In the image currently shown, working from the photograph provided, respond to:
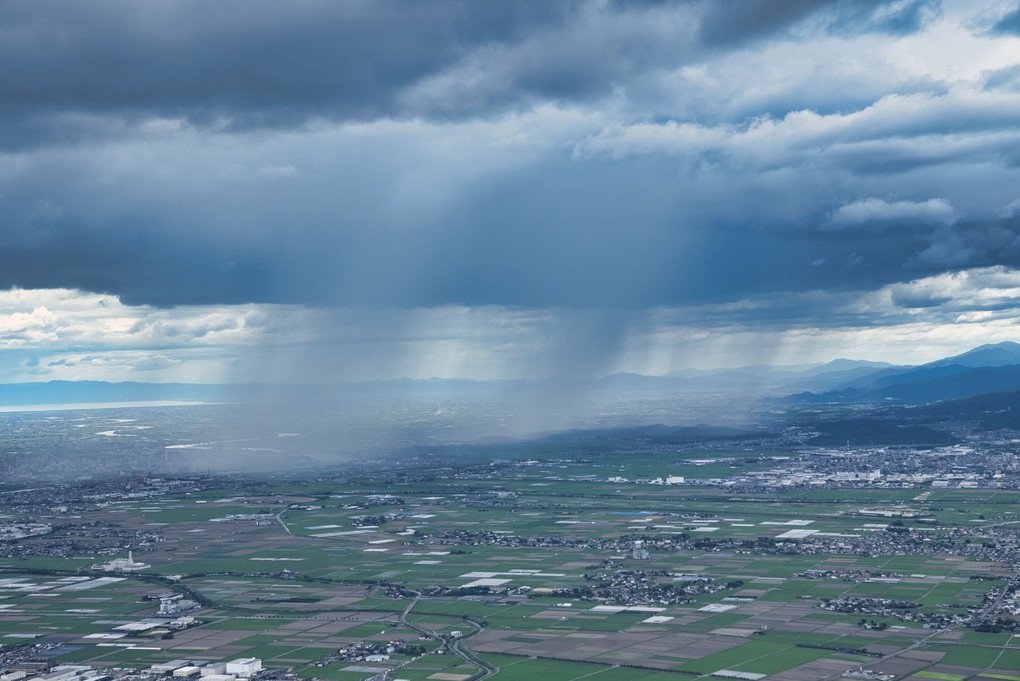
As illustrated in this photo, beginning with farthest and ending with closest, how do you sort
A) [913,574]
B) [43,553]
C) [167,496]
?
[167,496] < [43,553] < [913,574]

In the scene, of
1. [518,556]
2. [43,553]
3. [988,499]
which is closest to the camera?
[518,556]

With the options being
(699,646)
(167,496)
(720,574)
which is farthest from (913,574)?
(167,496)

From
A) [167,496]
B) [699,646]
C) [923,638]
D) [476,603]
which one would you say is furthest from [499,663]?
[167,496]

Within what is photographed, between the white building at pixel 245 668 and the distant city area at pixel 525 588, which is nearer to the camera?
the white building at pixel 245 668

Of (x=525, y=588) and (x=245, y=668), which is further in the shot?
(x=525, y=588)

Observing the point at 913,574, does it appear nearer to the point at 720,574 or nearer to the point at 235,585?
the point at 720,574

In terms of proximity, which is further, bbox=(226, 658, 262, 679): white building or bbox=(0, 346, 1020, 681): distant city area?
bbox=(0, 346, 1020, 681): distant city area

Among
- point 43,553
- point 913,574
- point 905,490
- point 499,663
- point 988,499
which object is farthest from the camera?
point 905,490

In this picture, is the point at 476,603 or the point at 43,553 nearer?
the point at 476,603

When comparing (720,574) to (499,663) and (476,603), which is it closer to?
(476,603)
